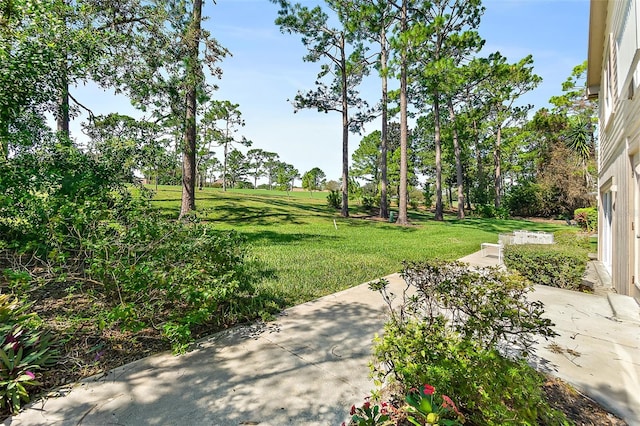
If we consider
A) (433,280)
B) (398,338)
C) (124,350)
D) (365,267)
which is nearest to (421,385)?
(398,338)

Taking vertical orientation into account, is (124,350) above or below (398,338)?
below

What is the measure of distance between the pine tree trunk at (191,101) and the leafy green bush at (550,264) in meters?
7.77

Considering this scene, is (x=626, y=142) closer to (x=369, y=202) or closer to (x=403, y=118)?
(x=403, y=118)

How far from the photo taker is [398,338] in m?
2.13

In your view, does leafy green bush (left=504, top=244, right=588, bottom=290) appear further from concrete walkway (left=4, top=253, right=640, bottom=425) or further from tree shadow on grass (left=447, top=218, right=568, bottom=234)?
tree shadow on grass (left=447, top=218, right=568, bottom=234)

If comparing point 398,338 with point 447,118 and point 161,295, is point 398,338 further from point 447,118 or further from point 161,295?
point 447,118

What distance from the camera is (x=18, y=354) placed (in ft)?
7.78

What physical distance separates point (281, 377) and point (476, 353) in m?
1.65

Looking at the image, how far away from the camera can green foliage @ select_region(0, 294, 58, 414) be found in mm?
2178

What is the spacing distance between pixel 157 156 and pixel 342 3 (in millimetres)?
14356

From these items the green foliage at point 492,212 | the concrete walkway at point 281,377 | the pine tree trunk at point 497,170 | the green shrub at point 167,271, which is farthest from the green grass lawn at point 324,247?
the pine tree trunk at point 497,170

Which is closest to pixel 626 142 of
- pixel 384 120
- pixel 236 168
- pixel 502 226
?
pixel 384 120

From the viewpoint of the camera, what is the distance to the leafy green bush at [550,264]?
560 centimetres

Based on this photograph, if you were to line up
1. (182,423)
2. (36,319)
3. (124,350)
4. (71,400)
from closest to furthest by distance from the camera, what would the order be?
(182,423), (71,400), (36,319), (124,350)
